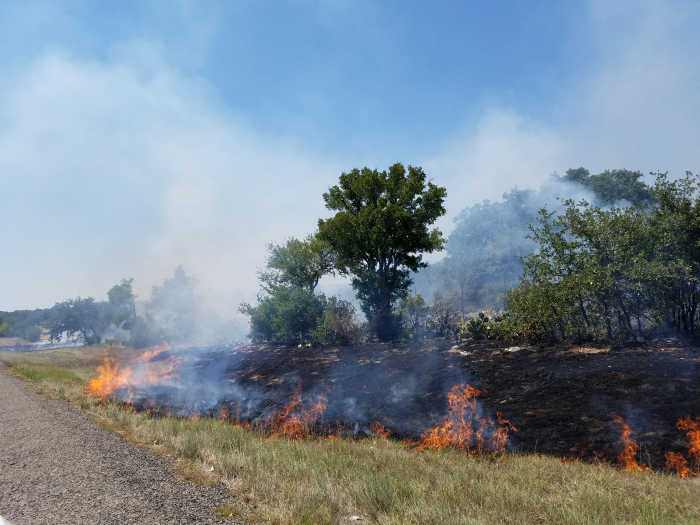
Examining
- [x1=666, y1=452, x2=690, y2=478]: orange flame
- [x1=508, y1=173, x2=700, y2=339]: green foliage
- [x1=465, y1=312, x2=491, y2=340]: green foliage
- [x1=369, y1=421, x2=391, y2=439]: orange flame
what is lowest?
[x1=369, y1=421, x2=391, y2=439]: orange flame

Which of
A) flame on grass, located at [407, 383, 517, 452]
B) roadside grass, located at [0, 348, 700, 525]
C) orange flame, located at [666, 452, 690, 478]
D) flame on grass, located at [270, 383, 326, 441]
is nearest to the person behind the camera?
roadside grass, located at [0, 348, 700, 525]

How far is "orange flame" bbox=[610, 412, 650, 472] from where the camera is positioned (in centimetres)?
568

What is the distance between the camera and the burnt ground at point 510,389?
6.79 metres

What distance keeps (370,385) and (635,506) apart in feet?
24.4

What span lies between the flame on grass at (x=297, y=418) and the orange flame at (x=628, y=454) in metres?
5.54

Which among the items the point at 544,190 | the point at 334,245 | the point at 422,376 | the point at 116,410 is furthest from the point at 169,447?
the point at 544,190

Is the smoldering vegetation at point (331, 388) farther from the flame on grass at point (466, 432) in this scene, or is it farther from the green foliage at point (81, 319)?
the green foliage at point (81, 319)

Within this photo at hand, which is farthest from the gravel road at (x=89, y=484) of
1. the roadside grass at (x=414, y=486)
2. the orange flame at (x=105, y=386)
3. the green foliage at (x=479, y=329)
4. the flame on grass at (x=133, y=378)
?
the green foliage at (x=479, y=329)

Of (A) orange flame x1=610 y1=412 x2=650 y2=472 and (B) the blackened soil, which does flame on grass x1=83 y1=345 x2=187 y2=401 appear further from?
(A) orange flame x1=610 y1=412 x2=650 y2=472

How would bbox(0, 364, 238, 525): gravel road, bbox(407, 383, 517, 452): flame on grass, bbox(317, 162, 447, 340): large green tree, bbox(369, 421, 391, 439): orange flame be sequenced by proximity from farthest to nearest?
1. bbox(317, 162, 447, 340): large green tree
2. bbox(369, 421, 391, 439): orange flame
3. bbox(407, 383, 517, 452): flame on grass
4. bbox(0, 364, 238, 525): gravel road

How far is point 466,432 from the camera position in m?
7.51

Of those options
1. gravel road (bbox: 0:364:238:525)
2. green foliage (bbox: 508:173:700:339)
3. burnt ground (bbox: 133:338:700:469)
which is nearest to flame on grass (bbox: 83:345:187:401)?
burnt ground (bbox: 133:338:700:469)

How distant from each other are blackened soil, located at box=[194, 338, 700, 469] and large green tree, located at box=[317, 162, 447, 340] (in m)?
4.87

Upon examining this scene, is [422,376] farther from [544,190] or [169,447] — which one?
[544,190]
